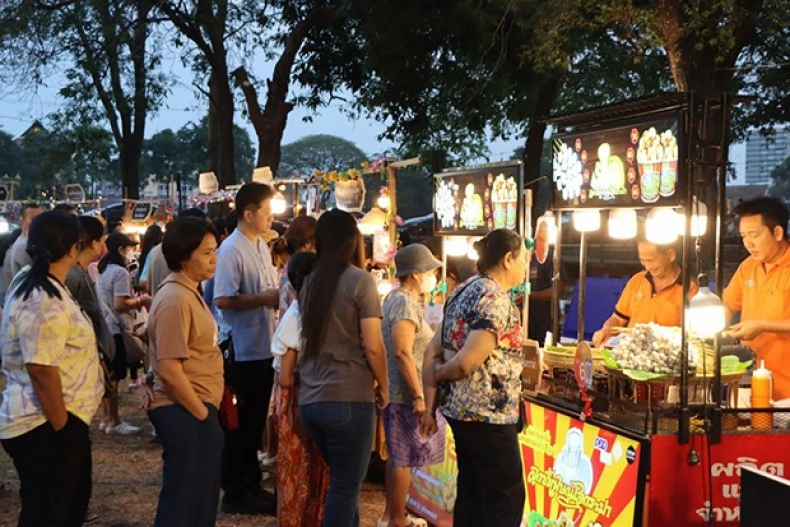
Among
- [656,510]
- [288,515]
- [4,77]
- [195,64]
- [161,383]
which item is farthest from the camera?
[195,64]

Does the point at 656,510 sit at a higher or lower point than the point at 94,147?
lower

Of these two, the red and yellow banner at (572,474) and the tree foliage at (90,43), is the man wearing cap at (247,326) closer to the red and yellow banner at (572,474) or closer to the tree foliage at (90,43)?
the red and yellow banner at (572,474)

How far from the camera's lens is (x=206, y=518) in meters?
4.53

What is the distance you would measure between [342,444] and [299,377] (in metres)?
0.53

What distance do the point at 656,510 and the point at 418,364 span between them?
1.85 meters

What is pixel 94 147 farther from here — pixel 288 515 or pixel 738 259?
pixel 288 515

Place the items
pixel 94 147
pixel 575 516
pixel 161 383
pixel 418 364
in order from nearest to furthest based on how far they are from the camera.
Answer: pixel 161 383 < pixel 575 516 < pixel 418 364 < pixel 94 147

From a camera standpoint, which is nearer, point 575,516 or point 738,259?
point 575,516

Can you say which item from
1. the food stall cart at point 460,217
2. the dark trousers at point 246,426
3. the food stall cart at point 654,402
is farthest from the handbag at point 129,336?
the food stall cart at point 654,402

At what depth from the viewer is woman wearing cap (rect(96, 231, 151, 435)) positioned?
8.80 meters

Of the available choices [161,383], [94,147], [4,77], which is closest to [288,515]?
[161,383]

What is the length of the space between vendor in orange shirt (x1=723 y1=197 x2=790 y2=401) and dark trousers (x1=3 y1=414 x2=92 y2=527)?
140 inches

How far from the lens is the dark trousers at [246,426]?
647 centimetres

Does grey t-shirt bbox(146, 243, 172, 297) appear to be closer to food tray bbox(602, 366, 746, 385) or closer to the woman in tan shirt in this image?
the woman in tan shirt
